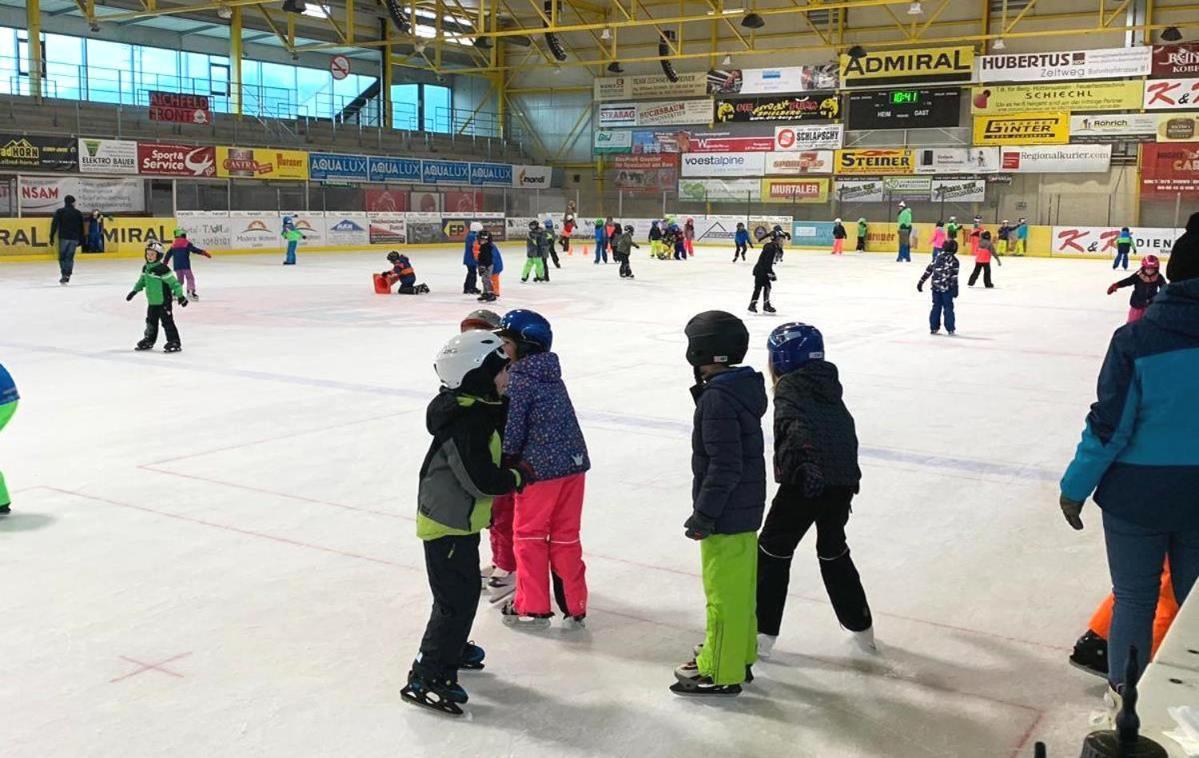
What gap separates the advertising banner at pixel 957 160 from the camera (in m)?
41.5

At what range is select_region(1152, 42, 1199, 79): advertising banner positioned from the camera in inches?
1495

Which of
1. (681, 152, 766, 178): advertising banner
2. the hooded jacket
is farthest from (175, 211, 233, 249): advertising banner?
the hooded jacket

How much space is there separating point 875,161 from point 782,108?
451cm

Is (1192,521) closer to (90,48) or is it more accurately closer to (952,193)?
(952,193)

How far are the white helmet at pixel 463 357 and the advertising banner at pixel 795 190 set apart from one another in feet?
140

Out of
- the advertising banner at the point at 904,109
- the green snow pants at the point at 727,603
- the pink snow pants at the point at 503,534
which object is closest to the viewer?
the green snow pants at the point at 727,603

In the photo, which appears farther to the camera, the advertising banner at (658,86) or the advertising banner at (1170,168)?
the advertising banner at (658,86)

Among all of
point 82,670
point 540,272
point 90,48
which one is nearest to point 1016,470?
point 82,670

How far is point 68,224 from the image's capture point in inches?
914

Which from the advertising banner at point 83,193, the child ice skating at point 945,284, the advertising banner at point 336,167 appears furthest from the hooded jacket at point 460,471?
the advertising banner at point 336,167

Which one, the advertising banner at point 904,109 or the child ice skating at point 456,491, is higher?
the advertising banner at point 904,109

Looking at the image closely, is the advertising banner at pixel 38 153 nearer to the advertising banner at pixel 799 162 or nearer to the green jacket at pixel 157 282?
the green jacket at pixel 157 282

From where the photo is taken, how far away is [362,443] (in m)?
8.33

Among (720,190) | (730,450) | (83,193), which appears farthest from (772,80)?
(730,450)
